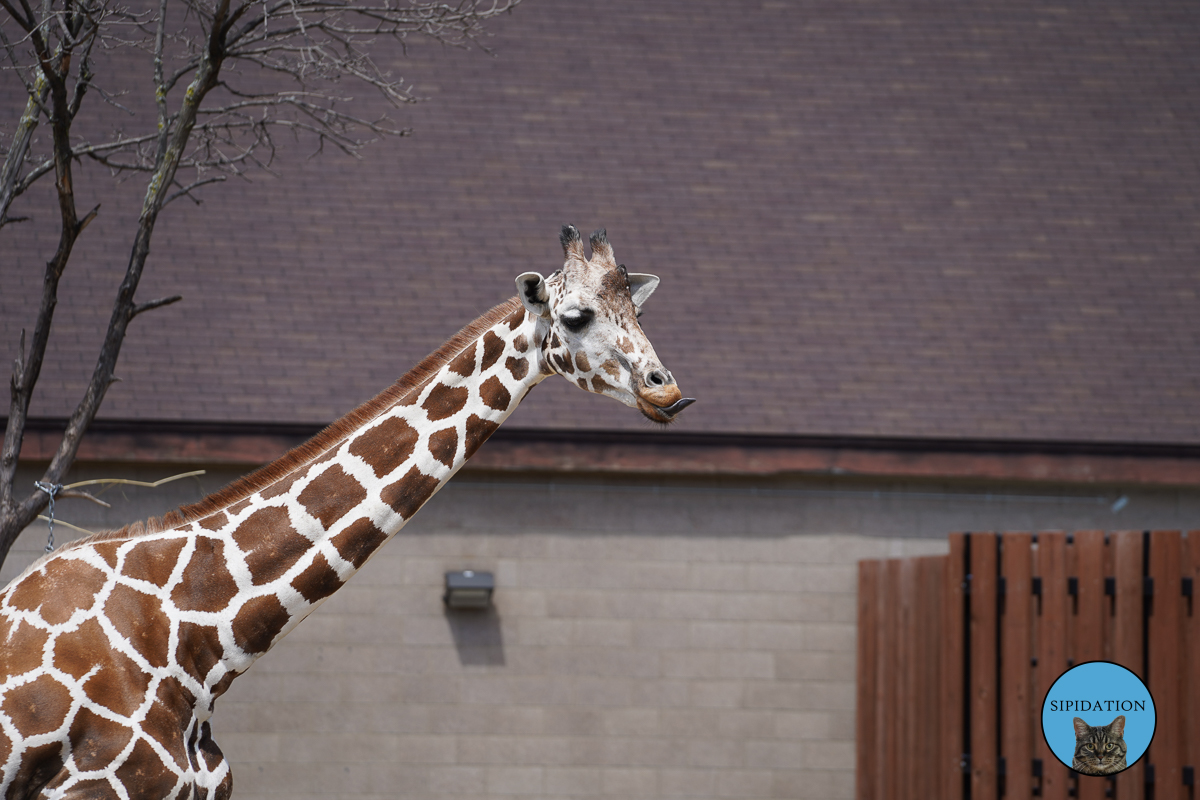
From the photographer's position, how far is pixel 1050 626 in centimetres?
680

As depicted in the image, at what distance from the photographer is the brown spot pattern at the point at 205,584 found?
4.71 meters

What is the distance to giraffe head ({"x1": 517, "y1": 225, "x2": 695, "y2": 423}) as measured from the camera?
182 inches

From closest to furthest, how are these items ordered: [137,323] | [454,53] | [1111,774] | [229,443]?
[1111,774], [229,443], [137,323], [454,53]

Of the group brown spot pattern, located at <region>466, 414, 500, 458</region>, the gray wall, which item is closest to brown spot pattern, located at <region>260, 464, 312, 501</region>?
brown spot pattern, located at <region>466, 414, 500, 458</region>

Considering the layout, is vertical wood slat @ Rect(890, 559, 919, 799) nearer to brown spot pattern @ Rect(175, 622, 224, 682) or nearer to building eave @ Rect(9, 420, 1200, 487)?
building eave @ Rect(9, 420, 1200, 487)

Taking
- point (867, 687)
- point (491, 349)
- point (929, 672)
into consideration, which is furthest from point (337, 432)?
point (867, 687)

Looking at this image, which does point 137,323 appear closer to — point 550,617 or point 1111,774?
point 550,617

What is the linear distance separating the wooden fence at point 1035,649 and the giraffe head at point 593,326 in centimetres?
310

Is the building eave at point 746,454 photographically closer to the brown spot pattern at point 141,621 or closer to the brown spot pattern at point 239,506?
the brown spot pattern at point 239,506

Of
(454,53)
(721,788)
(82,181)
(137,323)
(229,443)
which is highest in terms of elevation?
(454,53)

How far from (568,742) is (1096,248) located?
21.4ft

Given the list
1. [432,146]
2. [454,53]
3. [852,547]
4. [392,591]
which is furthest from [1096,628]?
[454,53]

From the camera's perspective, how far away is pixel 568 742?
33.1 feet

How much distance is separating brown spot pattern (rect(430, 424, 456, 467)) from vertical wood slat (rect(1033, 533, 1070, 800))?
3497mm
